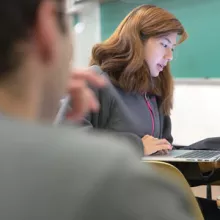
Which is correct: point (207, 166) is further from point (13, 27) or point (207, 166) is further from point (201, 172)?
point (13, 27)

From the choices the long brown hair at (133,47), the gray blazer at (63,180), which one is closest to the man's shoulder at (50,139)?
the gray blazer at (63,180)

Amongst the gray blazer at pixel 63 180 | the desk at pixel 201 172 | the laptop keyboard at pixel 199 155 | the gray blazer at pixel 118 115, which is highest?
the gray blazer at pixel 63 180

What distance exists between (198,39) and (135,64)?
4.24 ft

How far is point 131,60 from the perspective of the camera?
1979 millimetres

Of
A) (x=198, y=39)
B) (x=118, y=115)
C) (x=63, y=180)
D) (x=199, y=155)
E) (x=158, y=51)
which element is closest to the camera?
(x=63, y=180)

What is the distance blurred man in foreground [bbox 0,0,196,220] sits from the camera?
377mm

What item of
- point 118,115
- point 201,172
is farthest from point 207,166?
point 118,115

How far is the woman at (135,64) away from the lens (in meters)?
1.94

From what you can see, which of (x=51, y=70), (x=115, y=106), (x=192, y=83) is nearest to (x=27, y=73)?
(x=51, y=70)

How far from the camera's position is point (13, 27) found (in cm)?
40

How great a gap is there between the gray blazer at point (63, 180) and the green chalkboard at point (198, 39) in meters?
2.77

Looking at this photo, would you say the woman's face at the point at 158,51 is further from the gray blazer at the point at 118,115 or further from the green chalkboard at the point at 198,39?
the green chalkboard at the point at 198,39

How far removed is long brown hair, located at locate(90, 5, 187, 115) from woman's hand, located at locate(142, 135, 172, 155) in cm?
25

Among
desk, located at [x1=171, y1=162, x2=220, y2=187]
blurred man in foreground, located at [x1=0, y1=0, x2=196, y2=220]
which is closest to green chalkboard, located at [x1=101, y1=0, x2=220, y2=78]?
desk, located at [x1=171, y1=162, x2=220, y2=187]
